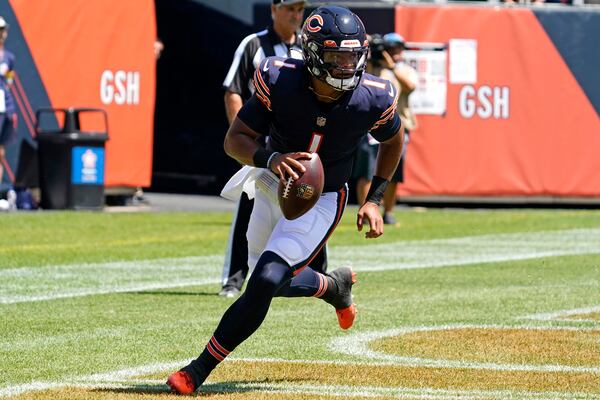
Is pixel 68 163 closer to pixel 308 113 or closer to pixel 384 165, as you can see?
pixel 384 165

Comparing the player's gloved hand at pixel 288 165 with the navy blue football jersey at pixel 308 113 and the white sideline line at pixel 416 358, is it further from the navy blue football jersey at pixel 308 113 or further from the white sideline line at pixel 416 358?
the white sideline line at pixel 416 358

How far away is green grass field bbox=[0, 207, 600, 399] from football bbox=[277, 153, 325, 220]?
0.80 m

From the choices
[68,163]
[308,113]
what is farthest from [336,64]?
[68,163]

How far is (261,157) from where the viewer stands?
6.89 m

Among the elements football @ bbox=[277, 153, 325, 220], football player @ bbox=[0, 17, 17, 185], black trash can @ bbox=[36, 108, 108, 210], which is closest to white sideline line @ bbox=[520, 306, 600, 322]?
football @ bbox=[277, 153, 325, 220]

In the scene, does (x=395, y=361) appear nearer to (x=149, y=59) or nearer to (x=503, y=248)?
(x=503, y=248)

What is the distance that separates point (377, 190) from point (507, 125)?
1408 centimetres

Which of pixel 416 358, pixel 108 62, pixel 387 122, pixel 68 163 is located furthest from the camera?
pixel 108 62

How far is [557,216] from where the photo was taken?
1981cm

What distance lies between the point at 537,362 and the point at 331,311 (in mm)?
2516

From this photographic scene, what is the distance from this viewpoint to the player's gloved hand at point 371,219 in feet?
23.4

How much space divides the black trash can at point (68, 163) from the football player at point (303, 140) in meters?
11.7

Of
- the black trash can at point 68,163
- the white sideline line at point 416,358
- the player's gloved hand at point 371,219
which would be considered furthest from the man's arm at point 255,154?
the black trash can at point 68,163

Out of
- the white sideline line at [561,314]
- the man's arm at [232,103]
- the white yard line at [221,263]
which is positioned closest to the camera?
the white sideline line at [561,314]
